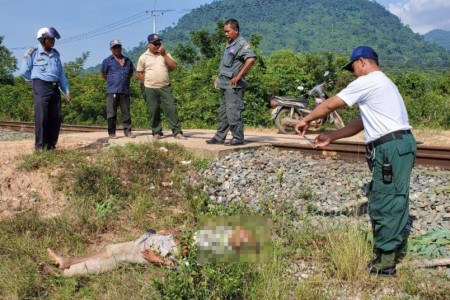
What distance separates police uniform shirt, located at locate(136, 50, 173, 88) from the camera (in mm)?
8141

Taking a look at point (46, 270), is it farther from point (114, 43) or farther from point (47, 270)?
point (114, 43)

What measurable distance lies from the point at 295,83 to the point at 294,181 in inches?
534

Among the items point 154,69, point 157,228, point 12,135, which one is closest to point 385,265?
point 157,228

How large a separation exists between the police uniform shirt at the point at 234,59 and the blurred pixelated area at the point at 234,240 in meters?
4.38

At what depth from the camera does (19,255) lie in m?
4.46

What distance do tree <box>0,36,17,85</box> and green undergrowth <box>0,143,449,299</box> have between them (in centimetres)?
2757

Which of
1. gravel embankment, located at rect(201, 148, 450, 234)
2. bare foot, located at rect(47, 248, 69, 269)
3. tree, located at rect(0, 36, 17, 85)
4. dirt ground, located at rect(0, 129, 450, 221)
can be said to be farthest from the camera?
tree, located at rect(0, 36, 17, 85)

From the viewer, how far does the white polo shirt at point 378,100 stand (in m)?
3.51

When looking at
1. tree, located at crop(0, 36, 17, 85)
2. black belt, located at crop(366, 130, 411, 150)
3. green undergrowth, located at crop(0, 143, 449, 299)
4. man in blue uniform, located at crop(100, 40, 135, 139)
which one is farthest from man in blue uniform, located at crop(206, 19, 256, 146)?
tree, located at crop(0, 36, 17, 85)

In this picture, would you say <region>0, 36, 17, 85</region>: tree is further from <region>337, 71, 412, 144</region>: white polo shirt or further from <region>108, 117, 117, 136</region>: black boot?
<region>337, 71, 412, 144</region>: white polo shirt

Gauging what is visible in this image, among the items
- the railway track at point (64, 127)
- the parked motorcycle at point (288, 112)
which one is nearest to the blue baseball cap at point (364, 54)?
the parked motorcycle at point (288, 112)

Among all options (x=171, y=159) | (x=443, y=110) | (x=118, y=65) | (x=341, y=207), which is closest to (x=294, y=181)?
(x=341, y=207)

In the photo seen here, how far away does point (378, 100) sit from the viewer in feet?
11.5

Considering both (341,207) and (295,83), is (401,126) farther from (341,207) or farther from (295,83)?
(295,83)
